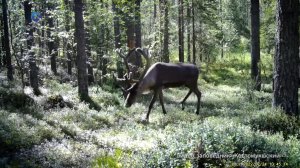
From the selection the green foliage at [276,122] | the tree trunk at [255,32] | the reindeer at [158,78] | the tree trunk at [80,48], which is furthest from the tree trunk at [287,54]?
the tree trunk at [255,32]

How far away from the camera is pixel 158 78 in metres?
15.4

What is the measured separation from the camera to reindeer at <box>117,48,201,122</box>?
578 inches

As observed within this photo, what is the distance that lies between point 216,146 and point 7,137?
5374mm

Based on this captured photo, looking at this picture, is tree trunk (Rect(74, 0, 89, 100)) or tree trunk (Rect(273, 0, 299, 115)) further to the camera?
tree trunk (Rect(74, 0, 89, 100))

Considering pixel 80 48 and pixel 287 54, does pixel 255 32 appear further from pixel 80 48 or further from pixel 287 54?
pixel 287 54

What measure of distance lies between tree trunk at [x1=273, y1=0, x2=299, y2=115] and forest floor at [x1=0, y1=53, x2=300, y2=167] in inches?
21.4

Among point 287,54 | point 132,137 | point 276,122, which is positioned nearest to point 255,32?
point 287,54

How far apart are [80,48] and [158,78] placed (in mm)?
4017

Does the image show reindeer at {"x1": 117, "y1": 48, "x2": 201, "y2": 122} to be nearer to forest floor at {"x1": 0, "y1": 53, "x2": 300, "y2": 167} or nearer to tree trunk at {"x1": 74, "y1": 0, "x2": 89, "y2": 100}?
forest floor at {"x1": 0, "y1": 53, "x2": 300, "y2": 167}

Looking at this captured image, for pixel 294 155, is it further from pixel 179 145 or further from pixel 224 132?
pixel 179 145

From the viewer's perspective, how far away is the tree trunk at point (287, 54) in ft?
35.7

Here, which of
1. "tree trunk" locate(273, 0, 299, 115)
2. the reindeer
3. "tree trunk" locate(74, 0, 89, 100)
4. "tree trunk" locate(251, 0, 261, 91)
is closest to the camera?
"tree trunk" locate(273, 0, 299, 115)

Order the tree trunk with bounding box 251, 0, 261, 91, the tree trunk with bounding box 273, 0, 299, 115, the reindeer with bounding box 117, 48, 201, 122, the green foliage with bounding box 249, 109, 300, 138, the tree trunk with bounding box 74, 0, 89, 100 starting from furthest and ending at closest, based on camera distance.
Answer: the tree trunk with bounding box 251, 0, 261, 91
the tree trunk with bounding box 74, 0, 89, 100
the reindeer with bounding box 117, 48, 201, 122
the tree trunk with bounding box 273, 0, 299, 115
the green foliage with bounding box 249, 109, 300, 138

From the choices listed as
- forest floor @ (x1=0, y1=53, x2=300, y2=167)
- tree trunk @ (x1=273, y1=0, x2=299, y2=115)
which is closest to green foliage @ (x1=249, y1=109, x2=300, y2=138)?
forest floor @ (x1=0, y1=53, x2=300, y2=167)
